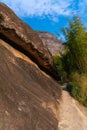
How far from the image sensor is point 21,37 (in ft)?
46.4

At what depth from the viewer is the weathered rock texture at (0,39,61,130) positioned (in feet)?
31.4

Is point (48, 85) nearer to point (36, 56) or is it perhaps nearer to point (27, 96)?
point (36, 56)

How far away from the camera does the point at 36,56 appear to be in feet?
51.0

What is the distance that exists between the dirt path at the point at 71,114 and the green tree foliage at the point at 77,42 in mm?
3194

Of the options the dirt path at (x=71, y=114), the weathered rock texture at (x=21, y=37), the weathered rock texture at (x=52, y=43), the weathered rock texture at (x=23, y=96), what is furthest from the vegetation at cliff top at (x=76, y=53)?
the weathered rock texture at (x=52, y=43)

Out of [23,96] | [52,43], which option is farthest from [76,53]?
[52,43]

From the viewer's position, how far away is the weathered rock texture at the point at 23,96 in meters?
9.59

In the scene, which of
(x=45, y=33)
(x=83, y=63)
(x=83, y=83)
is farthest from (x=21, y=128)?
(x=45, y=33)

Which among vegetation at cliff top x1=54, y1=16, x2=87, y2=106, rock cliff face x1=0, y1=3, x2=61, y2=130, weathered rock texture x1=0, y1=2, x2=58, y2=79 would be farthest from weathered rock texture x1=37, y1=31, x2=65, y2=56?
weathered rock texture x1=0, y1=2, x2=58, y2=79

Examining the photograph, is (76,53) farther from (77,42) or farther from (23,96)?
(23,96)

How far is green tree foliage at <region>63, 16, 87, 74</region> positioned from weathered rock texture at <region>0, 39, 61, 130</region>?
15.3 feet

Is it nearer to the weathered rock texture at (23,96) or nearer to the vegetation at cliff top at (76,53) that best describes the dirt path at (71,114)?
the weathered rock texture at (23,96)

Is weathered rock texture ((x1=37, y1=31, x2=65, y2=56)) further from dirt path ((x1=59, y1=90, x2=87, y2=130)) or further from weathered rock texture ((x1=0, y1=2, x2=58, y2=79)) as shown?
dirt path ((x1=59, y1=90, x2=87, y2=130))

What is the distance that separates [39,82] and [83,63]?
5.51 m
